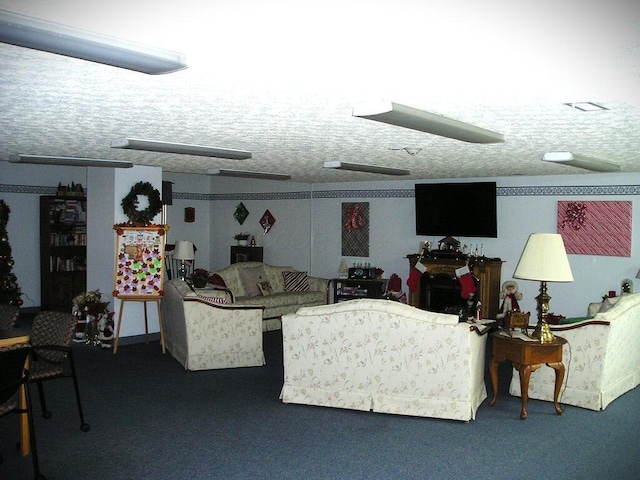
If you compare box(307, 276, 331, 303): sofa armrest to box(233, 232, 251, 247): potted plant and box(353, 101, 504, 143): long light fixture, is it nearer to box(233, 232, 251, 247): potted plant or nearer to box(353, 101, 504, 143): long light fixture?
box(233, 232, 251, 247): potted plant

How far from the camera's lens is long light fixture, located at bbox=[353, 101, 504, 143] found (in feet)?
12.4

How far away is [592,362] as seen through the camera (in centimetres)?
644

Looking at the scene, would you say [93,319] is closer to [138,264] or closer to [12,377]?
[138,264]

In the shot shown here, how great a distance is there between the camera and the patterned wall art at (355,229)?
12219 millimetres

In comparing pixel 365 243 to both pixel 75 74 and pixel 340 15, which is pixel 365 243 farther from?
pixel 340 15

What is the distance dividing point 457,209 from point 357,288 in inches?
93.8

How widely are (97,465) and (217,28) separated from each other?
3742mm

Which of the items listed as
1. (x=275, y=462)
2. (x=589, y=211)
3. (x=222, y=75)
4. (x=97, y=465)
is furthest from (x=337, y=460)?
(x=589, y=211)

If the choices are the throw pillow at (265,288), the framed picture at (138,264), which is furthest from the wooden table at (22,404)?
the throw pillow at (265,288)

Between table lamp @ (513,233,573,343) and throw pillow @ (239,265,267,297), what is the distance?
5885mm

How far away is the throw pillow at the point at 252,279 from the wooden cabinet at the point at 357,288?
4.79ft

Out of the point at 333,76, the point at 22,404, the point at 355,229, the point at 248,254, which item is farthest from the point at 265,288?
the point at 333,76

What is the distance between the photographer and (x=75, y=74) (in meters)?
3.44

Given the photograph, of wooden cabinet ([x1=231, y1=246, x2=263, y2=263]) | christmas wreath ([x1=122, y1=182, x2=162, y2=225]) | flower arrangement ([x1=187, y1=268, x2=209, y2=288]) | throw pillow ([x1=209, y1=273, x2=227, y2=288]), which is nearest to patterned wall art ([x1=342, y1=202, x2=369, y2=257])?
wooden cabinet ([x1=231, y1=246, x2=263, y2=263])
